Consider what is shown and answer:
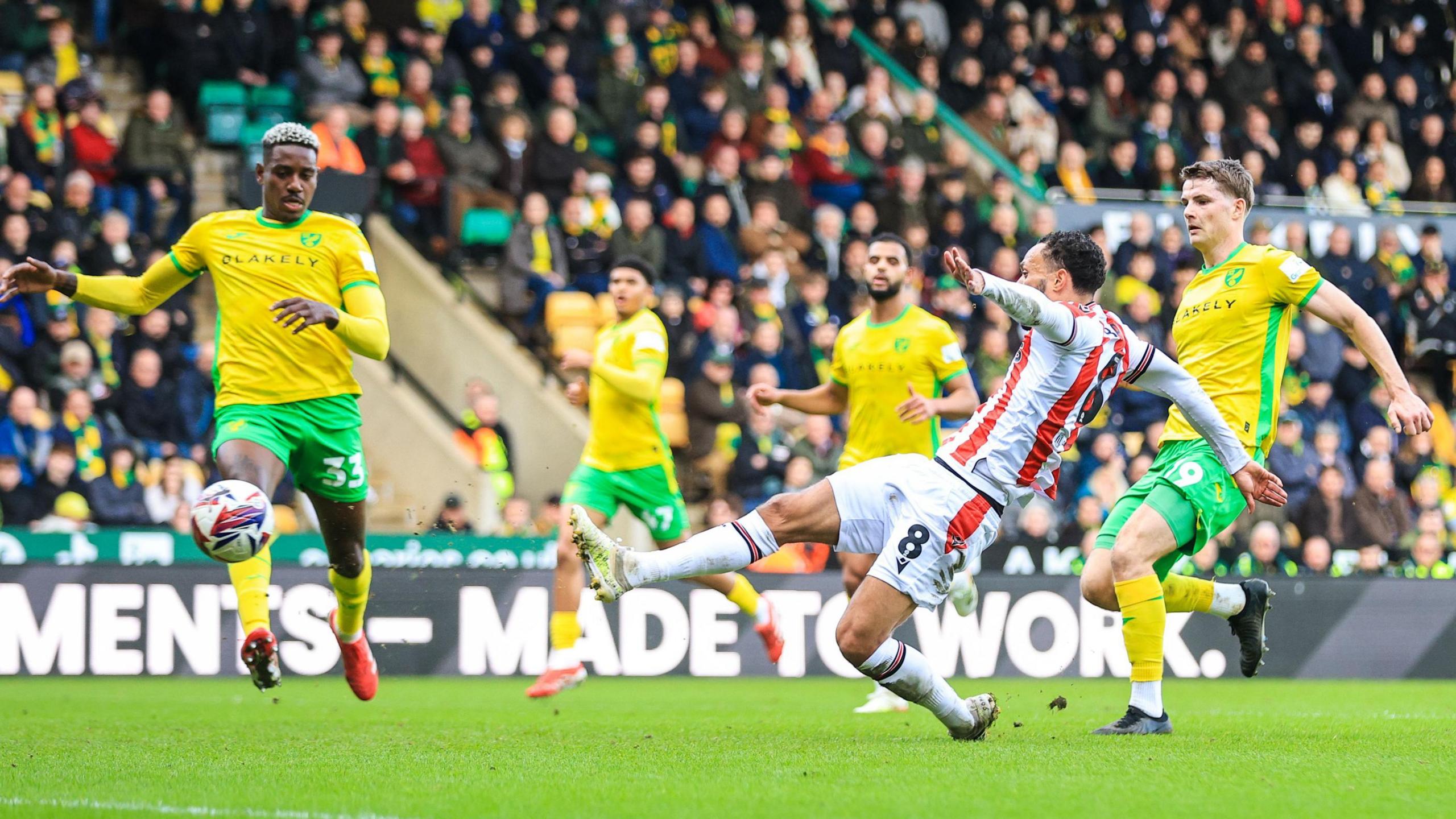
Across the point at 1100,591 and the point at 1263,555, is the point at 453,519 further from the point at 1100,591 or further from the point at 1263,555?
the point at 1100,591

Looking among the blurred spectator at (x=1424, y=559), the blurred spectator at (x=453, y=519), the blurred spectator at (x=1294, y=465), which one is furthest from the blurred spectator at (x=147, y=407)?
the blurred spectator at (x=1424, y=559)

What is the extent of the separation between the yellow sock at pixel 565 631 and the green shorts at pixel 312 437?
1962mm

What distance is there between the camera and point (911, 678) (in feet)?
24.6

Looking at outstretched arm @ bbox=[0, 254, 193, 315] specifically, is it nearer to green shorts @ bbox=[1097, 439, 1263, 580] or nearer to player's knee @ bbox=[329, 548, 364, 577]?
player's knee @ bbox=[329, 548, 364, 577]

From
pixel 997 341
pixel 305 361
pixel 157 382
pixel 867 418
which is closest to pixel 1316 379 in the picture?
pixel 997 341

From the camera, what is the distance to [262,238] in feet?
28.0

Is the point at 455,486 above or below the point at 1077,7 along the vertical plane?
below

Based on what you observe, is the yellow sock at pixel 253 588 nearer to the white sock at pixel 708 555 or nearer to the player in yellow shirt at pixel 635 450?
the white sock at pixel 708 555

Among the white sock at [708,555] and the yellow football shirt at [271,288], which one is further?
the yellow football shirt at [271,288]

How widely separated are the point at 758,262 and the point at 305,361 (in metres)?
9.90

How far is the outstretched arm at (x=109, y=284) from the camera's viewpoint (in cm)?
813

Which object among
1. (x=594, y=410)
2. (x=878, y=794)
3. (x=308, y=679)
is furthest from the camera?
(x=308, y=679)

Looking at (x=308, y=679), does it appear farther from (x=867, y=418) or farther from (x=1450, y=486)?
(x=1450, y=486)

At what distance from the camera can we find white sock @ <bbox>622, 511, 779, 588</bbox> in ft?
24.2
